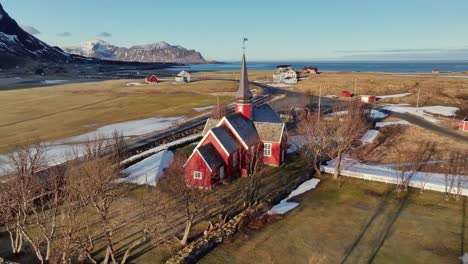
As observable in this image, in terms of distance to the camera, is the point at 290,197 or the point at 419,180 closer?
the point at 290,197

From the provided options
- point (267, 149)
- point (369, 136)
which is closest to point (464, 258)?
point (267, 149)

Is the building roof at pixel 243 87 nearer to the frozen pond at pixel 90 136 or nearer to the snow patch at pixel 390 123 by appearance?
the frozen pond at pixel 90 136

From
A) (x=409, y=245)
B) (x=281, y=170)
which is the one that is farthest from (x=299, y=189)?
(x=409, y=245)

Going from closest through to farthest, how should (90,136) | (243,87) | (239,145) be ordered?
(239,145)
(243,87)
(90,136)

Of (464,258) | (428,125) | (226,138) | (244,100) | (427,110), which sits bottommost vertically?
(464,258)

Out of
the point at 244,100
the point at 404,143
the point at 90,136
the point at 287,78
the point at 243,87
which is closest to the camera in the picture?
the point at 243,87

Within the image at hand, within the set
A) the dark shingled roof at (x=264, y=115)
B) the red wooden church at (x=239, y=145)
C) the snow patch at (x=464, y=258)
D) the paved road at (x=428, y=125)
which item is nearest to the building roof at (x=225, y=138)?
the red wooden church at (x=239, y=145)

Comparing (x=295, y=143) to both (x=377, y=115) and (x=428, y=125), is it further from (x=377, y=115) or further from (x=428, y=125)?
(x=377, y=115)

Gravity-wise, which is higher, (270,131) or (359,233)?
(270,131)
